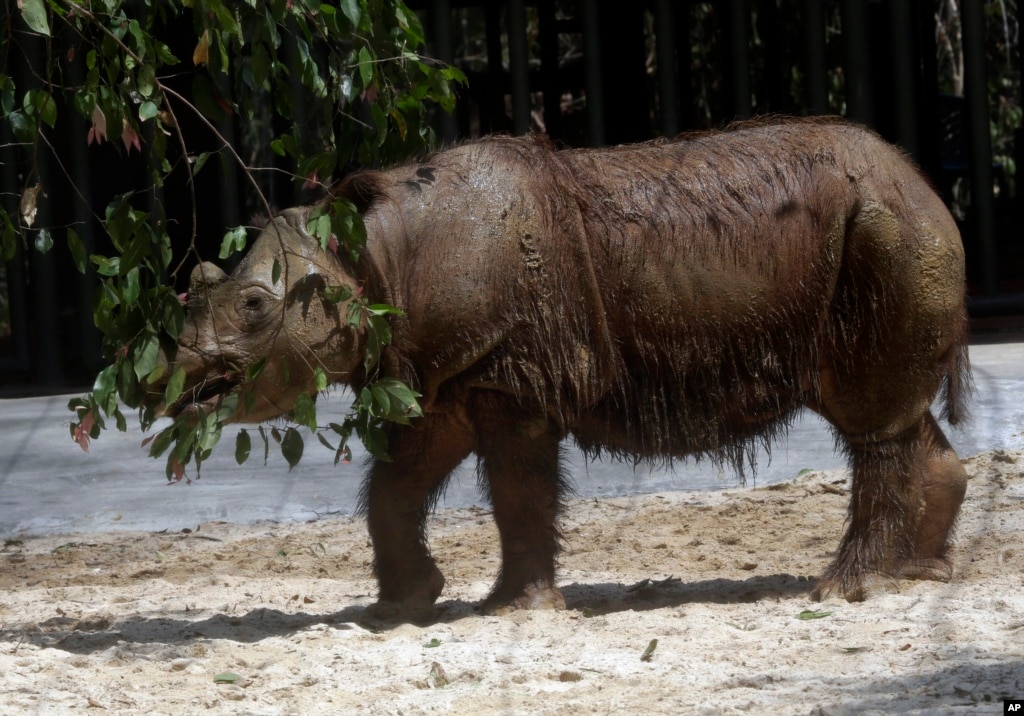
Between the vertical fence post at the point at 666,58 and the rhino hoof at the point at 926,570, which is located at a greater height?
the vertical fence post at the point at 666,58

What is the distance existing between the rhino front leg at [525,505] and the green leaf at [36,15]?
1.87 metres

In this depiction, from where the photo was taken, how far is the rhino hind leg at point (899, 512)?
491 cm

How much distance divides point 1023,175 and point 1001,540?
996 cm

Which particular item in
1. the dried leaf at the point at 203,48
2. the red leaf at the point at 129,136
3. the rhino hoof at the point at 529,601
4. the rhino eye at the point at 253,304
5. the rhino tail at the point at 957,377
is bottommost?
the rhino hoof at the point at 529,601

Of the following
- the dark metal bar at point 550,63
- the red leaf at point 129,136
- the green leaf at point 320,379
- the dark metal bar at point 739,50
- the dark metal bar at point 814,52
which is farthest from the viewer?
the dark metal bar at point 550,63

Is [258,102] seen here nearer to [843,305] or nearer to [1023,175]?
[1023,175]

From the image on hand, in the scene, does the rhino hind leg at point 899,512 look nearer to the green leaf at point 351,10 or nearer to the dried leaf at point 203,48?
the green leaf at point 351,10

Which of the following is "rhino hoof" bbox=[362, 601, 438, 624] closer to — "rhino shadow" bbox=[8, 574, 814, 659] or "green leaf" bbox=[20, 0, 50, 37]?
"rhino shadow" bbox=[8, 574, 814, 659]

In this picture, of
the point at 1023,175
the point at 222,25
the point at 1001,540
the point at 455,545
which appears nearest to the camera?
the point at 222,25

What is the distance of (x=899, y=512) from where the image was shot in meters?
4.91

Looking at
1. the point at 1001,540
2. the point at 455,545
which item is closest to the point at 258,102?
the point at 455,545

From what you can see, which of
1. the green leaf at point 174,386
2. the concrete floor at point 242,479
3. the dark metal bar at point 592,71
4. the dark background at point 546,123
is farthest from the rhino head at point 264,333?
the dark metal bar at point 592,71

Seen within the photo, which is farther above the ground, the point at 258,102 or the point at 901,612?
the point at 258,102

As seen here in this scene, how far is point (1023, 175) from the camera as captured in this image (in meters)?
14.7
